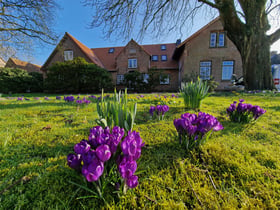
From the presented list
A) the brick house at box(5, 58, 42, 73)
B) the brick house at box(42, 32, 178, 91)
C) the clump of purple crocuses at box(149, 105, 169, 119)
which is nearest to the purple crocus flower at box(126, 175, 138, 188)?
the clump of purple crocuses at box(149, 105, 169, 119)

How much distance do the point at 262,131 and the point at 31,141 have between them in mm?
2912

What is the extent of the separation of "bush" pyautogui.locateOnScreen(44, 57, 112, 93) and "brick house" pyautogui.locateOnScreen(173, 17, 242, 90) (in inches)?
384

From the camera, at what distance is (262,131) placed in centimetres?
167

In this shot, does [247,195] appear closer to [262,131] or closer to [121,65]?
[262,131]

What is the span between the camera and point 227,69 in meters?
14.4

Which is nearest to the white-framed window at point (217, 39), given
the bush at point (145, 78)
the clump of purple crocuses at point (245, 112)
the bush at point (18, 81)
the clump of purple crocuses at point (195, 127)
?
the bush at point (145, 78)

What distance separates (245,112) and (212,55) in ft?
50.2

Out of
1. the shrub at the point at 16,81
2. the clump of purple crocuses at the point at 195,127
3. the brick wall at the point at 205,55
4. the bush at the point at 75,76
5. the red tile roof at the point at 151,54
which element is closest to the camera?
the clump of purple crocuses at the point at 195,127

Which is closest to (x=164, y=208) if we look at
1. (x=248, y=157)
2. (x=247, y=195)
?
(x=247, y=195)

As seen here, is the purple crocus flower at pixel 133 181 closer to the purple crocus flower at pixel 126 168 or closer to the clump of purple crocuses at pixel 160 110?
the purple crocus flower at pixel 126 168

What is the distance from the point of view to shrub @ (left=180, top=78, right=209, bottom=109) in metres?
2.54

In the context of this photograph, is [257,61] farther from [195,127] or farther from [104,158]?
[104,158]

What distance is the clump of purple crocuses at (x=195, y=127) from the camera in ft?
3.79

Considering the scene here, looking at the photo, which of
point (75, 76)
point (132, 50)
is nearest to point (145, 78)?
point (132, 50)
